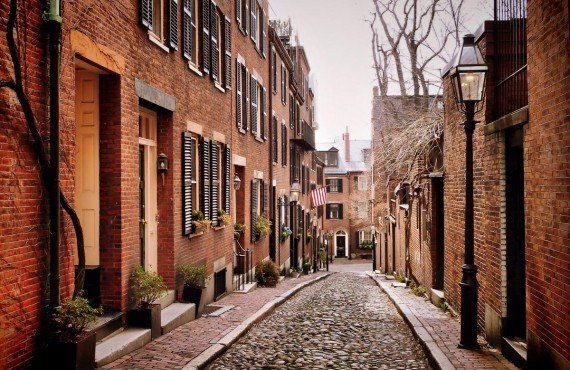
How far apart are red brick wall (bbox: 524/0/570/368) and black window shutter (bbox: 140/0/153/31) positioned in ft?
17.6

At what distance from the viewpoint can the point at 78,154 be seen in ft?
24.6

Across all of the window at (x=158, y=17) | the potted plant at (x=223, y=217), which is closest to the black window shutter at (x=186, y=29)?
the window at (x=158, y=17)

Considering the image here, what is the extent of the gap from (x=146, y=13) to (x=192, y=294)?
4906 millimetres

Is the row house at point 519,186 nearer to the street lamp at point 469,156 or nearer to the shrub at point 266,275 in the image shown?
the street lamp at point 469,156

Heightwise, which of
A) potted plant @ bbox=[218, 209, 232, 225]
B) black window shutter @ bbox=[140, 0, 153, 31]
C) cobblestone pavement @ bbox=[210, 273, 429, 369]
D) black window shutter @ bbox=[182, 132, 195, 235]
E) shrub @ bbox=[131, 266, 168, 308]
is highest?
black window shutter @ bbox=[140, 0, 153, 31]

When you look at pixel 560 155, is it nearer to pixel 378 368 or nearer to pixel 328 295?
pixel 378 368

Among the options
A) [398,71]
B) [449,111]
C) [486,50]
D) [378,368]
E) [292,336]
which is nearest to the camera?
[378,368]

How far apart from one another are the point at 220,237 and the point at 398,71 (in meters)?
12.7

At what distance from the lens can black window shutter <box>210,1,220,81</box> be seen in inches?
480

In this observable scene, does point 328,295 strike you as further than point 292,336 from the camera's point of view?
Yes

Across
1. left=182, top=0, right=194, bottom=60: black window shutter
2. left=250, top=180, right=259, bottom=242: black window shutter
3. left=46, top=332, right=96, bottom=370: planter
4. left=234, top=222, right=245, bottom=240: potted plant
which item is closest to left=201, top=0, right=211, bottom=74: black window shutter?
left=182, top=0, right=194, bottom=60: black window shutter

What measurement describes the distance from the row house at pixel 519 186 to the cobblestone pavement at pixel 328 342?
51.8 inches

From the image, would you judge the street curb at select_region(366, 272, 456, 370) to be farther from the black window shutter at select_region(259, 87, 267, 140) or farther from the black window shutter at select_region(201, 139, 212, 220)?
the black window shutter at select_region(259, 87, 267, 140)

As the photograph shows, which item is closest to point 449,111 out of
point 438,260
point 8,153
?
point 438,260
